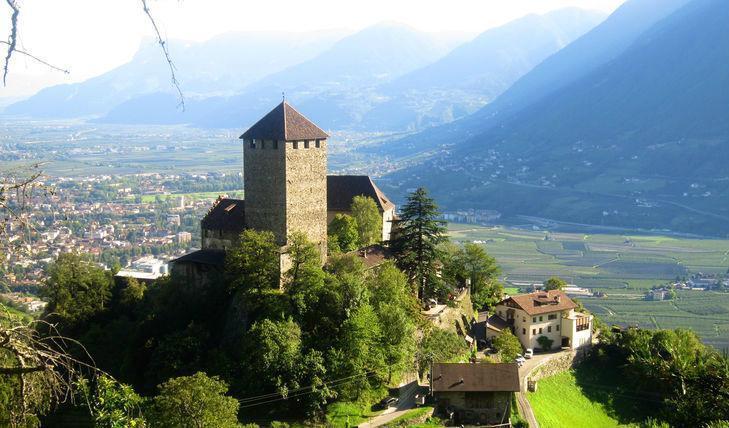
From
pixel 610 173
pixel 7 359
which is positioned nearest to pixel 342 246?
pixel 7 359

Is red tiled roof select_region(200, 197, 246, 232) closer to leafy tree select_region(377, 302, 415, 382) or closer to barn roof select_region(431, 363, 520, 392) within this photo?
leafy tree select_region(377, 302, 415, 382)

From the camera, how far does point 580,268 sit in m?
101

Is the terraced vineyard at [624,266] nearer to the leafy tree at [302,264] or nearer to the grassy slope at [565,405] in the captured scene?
the grassy slope at [565,405]

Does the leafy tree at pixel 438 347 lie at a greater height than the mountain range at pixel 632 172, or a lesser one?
lesser

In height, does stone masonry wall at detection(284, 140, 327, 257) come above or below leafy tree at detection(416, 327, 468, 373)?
above

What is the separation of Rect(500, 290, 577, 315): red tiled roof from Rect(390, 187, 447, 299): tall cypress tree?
7383mm

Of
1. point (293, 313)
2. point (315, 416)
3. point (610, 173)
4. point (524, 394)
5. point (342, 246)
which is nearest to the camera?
point (315, 416)

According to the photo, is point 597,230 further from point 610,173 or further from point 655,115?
point 655,115

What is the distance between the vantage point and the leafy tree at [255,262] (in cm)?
3089

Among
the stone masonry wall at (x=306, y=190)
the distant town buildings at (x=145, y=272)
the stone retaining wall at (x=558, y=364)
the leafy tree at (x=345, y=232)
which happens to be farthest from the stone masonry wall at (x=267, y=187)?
the stone retaining wall at (x=558, y=364)

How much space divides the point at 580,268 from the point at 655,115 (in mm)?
107203

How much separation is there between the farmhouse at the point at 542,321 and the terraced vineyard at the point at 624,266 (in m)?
28.1

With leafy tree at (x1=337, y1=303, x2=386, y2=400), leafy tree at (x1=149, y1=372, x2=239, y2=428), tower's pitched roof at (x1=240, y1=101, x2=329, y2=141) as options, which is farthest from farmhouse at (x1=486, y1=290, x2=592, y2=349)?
leafy tree at (x1=149, y1=372, x2=239, y2=428)

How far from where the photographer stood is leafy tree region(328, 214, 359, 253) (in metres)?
40.2
